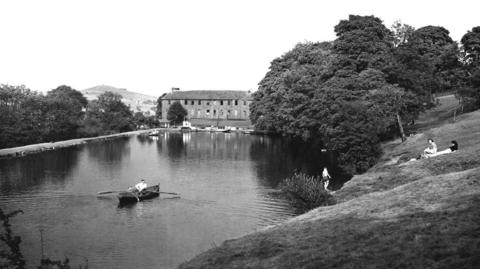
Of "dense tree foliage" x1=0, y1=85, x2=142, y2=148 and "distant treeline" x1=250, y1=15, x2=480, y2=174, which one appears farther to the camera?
"dense tree foliage" x1=0, y1=85, x2=142, y2=148

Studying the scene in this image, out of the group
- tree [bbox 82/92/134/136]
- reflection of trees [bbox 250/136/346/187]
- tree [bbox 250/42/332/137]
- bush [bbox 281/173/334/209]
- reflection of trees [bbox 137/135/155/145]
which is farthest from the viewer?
tree [bbox 82/92/134/136]

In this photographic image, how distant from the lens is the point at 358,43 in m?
56.8

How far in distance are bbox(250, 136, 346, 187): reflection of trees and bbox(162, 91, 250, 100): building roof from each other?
67147 mm

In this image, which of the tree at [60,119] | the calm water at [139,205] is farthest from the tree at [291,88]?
the tree at [60,119]

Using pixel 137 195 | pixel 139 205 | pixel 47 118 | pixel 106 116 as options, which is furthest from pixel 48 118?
pixel 139 205

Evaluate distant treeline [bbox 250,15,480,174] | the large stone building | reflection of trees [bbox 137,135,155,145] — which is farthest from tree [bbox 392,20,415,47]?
the large stone building

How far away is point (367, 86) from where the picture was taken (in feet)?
164

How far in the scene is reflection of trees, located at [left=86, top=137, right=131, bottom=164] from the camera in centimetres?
6413

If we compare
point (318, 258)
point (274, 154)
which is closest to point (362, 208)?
point (318, 258)

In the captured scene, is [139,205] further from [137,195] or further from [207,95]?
[207,95]

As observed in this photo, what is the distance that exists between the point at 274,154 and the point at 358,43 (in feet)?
71.5

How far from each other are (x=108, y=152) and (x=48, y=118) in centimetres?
2266

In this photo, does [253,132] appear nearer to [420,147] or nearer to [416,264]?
[420,147]

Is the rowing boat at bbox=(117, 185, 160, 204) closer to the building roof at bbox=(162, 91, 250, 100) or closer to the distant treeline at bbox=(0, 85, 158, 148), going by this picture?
the distant treeline at bbox=(0, 85, 158, 148)
